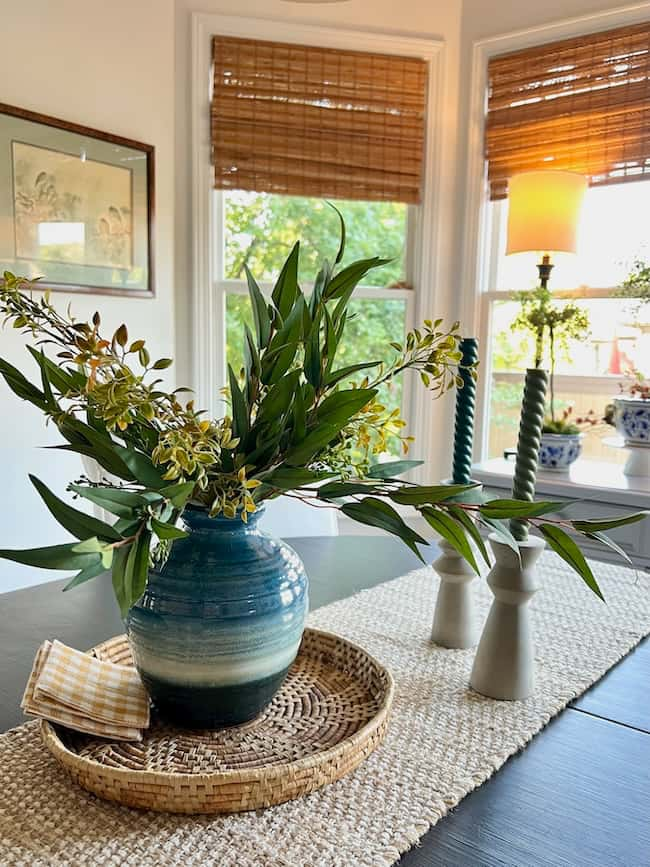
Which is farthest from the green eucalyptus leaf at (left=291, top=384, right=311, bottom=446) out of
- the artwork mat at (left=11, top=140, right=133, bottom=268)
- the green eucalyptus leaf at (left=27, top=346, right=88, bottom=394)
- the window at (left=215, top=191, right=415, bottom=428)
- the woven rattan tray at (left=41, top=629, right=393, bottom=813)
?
the window at (left=215, top=191, right=415, bottom=428)

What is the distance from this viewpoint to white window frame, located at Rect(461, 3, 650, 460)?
2.88m

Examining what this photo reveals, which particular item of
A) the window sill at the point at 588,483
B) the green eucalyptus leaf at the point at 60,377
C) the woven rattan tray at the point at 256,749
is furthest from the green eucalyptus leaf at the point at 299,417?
the window sill at the point at 588,483

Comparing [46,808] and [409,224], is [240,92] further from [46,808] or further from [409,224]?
[46,808]

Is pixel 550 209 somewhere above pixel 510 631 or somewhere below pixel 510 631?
above

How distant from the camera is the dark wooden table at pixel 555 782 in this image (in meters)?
0.62

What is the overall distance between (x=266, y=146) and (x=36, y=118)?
896 mm

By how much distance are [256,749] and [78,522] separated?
33 centimetres

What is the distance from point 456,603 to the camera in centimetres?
106

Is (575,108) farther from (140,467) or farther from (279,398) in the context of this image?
(140,467)

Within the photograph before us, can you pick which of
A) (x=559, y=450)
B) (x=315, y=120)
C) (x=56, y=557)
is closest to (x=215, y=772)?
(x=56, y=557)

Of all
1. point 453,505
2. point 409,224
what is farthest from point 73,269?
point 453,505

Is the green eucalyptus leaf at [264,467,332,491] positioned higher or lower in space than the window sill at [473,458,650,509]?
higher

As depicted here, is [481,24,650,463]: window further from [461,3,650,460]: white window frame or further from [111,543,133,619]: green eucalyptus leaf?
[111,543,133,619]: green eucalyptus leaf

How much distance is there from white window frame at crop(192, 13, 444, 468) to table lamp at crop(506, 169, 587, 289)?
2.05 feet
